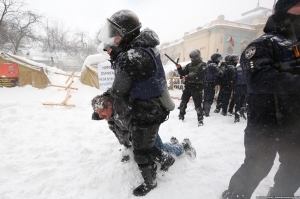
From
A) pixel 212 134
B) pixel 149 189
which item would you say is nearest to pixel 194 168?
pixel 149 189

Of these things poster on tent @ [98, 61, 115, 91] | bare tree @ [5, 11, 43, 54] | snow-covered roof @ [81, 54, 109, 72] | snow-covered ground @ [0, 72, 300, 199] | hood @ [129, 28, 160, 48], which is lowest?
snow-covered ground @ [0, 72, 300, 199]

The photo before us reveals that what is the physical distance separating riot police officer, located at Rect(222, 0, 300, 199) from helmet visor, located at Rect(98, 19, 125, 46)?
3.88 ft

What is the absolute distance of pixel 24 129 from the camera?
12.1 ft

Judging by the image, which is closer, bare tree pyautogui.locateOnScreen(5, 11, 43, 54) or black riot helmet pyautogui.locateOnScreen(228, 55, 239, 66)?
black riot helmet pyautogui.locateOnScreen(228, 55, 239, 66)

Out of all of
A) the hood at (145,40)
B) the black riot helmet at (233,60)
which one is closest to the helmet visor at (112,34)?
the hood at (145,40)

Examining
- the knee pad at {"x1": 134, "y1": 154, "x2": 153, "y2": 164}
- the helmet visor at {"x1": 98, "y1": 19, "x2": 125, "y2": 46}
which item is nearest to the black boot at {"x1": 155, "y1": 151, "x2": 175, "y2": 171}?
the knee pad at {"x1": 134, "y1": 154, "x2": 153, "y2": 164}

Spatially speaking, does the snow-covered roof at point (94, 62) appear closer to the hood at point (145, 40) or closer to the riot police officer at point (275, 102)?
the hood at point (145, 40)

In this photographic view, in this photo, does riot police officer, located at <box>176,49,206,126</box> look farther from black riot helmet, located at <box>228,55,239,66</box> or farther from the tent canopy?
the tent canopy

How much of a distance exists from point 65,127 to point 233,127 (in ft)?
13.7

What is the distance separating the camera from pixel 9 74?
830 centimetres

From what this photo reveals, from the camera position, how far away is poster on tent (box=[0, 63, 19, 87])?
8.18m

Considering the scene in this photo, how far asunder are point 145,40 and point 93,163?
1920mm

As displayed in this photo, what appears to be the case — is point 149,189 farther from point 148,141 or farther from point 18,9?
point 18,9

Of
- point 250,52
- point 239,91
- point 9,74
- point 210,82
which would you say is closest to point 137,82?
point 250,52
